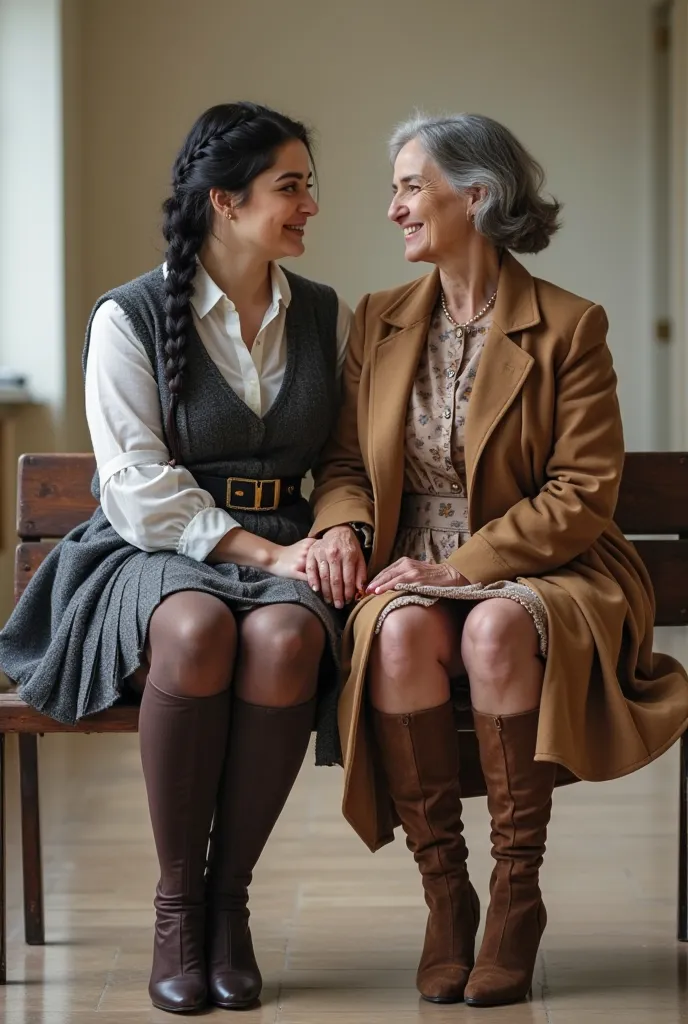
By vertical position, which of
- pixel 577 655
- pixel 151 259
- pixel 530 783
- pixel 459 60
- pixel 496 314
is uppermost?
pixel 459 60

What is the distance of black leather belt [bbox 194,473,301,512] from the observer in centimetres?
237

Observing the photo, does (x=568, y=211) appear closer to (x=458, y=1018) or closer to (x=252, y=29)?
(x=252, y=29)

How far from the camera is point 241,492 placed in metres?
2.38

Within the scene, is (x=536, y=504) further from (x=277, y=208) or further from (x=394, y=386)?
(x=277, y=208)

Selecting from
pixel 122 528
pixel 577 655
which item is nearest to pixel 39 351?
pixel 122 528

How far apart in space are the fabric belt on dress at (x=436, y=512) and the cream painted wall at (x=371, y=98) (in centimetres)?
384

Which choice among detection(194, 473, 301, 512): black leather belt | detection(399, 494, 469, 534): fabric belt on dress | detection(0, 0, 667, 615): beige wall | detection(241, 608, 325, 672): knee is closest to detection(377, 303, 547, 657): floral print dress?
detection(399, 494, 469, 534): fabric belt on dress

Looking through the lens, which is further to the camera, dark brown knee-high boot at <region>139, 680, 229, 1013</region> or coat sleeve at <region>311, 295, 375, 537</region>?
coat sleeve at <region>311, 295, 375, 537</region>

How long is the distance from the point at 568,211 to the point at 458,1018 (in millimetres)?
4743

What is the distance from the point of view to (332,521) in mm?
2350

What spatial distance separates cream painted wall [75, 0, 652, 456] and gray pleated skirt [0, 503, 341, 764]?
3.87 meters

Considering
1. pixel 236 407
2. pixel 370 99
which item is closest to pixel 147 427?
pixel 236 407

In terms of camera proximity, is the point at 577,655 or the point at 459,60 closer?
the point at 577,655

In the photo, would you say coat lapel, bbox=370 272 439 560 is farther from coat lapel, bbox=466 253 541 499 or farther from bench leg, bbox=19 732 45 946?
bench leg, bbox=19 732 45 946
